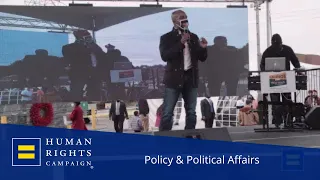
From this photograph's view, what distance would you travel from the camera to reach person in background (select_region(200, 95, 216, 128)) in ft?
14.8

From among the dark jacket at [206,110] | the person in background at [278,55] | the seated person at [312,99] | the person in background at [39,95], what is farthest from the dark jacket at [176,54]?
the person in background at [39,95]

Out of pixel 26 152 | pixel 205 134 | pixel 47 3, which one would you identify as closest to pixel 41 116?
pixel 26 152

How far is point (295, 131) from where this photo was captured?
131 inches

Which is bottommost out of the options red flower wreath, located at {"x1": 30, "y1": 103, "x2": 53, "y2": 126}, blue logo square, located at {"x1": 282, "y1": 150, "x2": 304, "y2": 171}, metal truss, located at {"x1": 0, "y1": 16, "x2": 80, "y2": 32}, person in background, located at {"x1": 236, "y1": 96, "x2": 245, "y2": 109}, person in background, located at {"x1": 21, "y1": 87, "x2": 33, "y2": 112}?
blue logo square, located at {"x1": 282, "y1": 150, "x2": 304, "y2": 171}

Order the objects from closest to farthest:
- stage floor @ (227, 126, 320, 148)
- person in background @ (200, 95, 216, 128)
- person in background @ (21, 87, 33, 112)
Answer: stage floor @ (227, 126, 320, 148), person in background @ (200, 95, 216, 128), person in background @ (21, 87, 33, 112)

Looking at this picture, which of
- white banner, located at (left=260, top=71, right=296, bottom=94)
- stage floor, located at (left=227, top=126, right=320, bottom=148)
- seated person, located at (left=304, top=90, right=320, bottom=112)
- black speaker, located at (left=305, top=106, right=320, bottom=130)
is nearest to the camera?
stage floor, located at (left=227, top=126, right=320, bottom=148)

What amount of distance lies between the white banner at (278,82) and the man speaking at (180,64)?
0.65 metres

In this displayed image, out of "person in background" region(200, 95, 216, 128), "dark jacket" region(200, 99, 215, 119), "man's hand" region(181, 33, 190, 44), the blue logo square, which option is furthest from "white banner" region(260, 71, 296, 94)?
the blue logo square

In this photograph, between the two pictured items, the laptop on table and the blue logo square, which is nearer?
the blue logo square

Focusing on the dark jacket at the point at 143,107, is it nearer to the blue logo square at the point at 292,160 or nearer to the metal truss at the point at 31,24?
the metal truss at the point at 31,24

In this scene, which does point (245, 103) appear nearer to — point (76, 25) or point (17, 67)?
point (76, 25)

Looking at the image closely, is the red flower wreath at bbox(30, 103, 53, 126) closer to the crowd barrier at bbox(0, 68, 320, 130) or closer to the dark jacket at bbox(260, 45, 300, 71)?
the crowd barrier at bbox(0, 68, 320, 130)

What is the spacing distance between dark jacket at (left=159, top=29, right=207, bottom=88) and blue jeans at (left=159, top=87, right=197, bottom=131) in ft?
0.27

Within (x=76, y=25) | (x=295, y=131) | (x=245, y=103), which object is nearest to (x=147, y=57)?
(x=76, y=25)
